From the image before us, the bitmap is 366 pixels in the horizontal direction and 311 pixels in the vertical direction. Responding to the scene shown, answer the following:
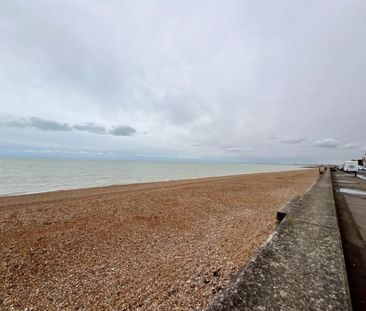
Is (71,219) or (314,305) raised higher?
(314,305)

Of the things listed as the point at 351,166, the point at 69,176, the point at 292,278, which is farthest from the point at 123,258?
the point at 351,166

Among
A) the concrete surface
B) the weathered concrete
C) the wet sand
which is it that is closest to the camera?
the weathered concrete

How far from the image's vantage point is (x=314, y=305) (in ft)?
5.13

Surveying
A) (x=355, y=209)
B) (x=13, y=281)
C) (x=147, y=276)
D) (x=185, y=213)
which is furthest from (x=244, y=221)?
(x=13, y=281)

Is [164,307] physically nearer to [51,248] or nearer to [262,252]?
[262,252]

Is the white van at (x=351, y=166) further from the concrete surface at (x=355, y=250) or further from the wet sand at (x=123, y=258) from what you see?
the wet sand at (x=123, y=258)

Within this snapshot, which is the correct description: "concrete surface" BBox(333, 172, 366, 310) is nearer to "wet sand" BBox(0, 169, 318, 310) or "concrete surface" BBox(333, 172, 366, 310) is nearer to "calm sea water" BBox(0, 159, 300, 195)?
"wet sand" BBox(0, 169, 318, 310)

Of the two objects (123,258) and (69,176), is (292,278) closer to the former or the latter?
(123,258)

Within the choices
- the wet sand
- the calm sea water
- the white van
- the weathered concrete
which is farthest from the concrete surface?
the white van

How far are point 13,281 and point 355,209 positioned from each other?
1031 cm

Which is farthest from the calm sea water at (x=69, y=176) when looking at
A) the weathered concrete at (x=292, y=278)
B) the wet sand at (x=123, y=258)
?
the weathered concrete at (x=292, y=278)

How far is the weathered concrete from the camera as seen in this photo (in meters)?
1.56

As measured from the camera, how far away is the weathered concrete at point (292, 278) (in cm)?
156

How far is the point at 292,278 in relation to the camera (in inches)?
75.7
